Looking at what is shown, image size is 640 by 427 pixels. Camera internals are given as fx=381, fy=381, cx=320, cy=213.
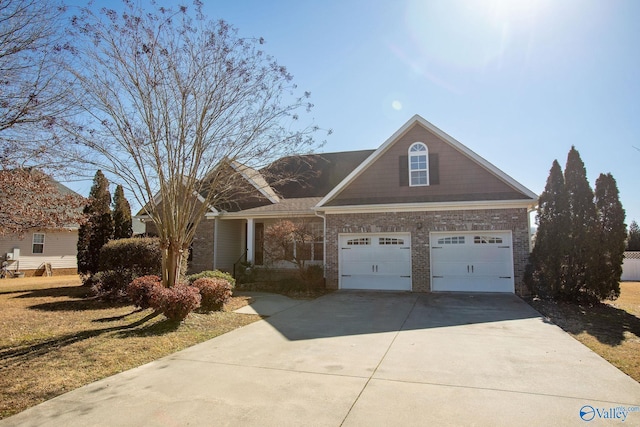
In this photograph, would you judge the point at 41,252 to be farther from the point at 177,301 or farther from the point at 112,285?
the point at 177,301

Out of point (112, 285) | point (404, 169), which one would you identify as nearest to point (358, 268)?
point (404, 169)

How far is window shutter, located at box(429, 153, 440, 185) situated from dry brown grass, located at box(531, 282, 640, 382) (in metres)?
5.43

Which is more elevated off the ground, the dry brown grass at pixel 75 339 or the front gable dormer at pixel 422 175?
the front gable dormer at pixel 422 175

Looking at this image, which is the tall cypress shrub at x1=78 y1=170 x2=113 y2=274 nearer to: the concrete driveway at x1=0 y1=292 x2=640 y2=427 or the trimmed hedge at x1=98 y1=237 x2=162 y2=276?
the trimmed hedge at x1=98 y1=237 x2=162 y2=276

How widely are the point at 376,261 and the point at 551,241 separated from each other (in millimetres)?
5825

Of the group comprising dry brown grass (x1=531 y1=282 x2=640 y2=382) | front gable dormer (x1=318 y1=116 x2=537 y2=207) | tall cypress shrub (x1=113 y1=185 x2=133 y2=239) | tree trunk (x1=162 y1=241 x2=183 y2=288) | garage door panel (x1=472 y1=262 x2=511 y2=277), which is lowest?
dry brown grass (x1=531 y1=282 x2=640 y2=382)

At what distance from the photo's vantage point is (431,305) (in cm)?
1099

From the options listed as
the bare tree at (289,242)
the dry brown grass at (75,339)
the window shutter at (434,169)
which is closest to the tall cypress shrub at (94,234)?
the dry brown grass at (75,339)

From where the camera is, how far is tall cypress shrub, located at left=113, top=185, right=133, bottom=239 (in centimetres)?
1631

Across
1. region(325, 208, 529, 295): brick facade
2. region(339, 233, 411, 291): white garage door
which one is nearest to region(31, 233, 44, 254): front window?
region(325, 208, 529, 295): brick facade

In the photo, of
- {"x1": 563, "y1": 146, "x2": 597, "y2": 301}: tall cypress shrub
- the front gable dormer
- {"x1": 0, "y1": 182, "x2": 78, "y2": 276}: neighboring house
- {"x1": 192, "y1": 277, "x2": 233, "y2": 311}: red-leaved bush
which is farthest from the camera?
{"x1": 0, "y1": 182, "x2": 78, "y2": 276}: neighboring house

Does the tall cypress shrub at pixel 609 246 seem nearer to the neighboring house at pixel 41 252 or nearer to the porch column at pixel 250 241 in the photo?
the porch column at pixel 250 241

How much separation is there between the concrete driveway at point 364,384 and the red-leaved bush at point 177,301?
1.30m

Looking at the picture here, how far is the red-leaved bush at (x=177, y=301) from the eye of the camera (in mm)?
8055
